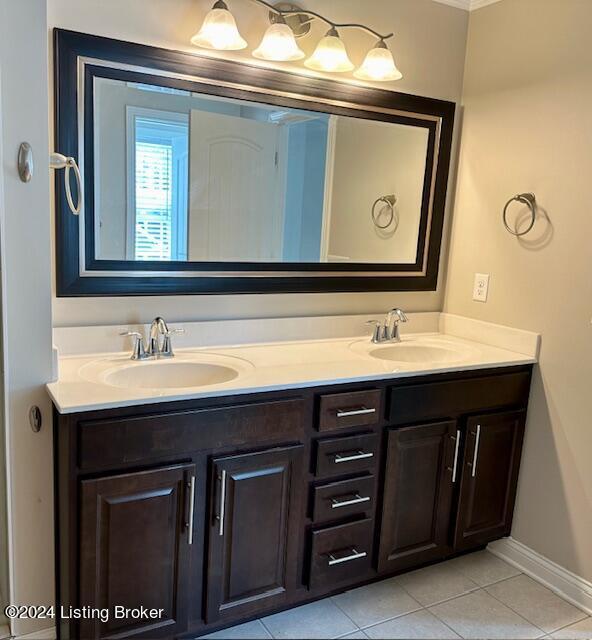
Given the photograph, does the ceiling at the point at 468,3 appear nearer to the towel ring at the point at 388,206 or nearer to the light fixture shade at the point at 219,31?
the towel ring at the point at 388,206

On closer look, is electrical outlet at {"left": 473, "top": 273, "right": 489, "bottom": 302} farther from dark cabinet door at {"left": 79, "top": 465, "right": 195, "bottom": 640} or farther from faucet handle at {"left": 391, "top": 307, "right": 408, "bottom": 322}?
dark cabinet door at {"left": 79, "top": 465, "right": 195, "bottom": 640}

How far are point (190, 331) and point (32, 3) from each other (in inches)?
42.6

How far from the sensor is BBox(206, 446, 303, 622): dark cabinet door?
1707 millimetres

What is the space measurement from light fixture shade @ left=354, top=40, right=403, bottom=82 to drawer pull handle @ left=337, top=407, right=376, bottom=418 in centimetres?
122

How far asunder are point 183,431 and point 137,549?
1.12 ft

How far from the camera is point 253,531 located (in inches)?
69.8

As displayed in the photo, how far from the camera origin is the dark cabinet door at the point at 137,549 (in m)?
1.54

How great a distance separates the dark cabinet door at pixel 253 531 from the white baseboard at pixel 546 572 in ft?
3.28

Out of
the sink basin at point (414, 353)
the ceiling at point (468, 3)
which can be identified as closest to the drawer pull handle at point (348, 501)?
the sink basin at point (414, 353)

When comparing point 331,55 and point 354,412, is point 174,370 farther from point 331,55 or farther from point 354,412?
point 331,55

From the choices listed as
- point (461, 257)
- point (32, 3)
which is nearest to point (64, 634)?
point (32, 3)

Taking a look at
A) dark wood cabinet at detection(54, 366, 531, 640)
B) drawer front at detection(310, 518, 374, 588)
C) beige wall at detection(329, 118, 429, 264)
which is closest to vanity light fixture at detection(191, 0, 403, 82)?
beige wall at detection(329, 118, 429, 264)

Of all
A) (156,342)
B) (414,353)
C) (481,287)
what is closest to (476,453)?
(414,353)

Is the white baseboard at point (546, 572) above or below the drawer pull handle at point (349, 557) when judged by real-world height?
below
